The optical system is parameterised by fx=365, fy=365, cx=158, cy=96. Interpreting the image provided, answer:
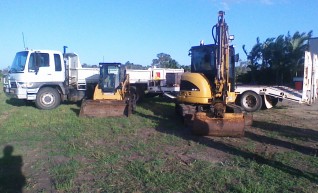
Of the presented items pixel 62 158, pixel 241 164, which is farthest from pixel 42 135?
pixel 241 164

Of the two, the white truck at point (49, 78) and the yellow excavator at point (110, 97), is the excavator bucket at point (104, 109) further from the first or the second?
the white truck at point (49, 78)

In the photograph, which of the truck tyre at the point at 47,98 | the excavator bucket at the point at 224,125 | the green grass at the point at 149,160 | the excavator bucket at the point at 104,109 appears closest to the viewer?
the green grass at the point at 149,160

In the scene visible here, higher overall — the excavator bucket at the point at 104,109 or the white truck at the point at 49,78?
the white truck at the point at 49,78

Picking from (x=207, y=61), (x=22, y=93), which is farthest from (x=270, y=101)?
(x=22, y=93)

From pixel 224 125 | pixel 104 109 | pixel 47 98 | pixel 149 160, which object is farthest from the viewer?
pixel 47 98

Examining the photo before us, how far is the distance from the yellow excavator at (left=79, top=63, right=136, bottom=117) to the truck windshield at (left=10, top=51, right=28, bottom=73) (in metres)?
3.35

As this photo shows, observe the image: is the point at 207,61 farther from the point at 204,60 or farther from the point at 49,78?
the point at 49,78

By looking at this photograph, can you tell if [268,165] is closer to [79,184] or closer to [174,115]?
[79,184]

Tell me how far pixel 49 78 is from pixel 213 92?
27.3 ft

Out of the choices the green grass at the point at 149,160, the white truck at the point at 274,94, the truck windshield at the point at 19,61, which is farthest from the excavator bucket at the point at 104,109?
the white truck at the point at 274,94

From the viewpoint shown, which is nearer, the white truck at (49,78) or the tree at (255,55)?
the white truck at (49,78)

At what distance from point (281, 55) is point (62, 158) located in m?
21.3

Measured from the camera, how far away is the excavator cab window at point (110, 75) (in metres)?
16.9

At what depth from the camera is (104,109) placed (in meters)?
14.1
